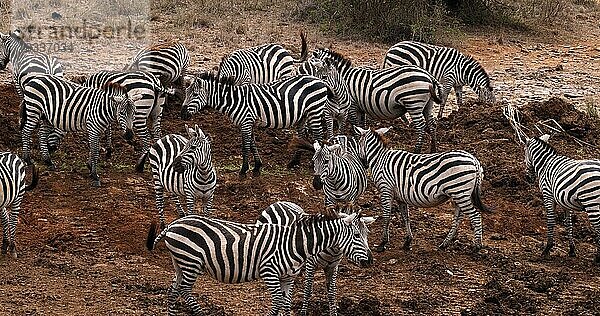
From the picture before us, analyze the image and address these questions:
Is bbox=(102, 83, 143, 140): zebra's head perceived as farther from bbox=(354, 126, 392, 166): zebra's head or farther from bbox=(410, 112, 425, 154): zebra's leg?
bbox=(410, 112, 425, 154): zebra's leg

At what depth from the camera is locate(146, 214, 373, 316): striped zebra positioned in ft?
26.9

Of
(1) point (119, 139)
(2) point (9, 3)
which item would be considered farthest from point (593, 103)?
(2) point (9, 3)

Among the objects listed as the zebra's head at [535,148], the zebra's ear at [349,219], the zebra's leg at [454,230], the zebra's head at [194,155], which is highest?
the zebra's head at [535,148]

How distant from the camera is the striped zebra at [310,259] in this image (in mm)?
8664

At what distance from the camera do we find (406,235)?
10.8m

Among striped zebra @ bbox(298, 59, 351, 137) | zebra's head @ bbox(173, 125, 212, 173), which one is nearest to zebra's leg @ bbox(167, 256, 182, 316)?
zebra's head @ bbox(173, 125, 212, 173)

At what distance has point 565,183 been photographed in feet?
34.3

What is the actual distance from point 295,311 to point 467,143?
659 centimetres

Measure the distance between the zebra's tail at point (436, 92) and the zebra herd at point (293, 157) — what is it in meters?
0.02

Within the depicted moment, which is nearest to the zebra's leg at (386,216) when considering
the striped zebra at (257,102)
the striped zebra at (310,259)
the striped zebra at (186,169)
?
the striped zebra at (310,259)

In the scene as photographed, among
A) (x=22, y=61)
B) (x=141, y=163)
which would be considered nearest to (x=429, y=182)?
(x=141, y=163)

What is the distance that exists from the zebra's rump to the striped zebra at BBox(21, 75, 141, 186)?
464 cm

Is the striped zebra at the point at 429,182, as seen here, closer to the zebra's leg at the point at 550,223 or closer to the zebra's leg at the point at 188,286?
the zebra's leg at the point at 550,223

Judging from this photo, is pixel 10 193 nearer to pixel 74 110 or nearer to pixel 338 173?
pixel 74 110
